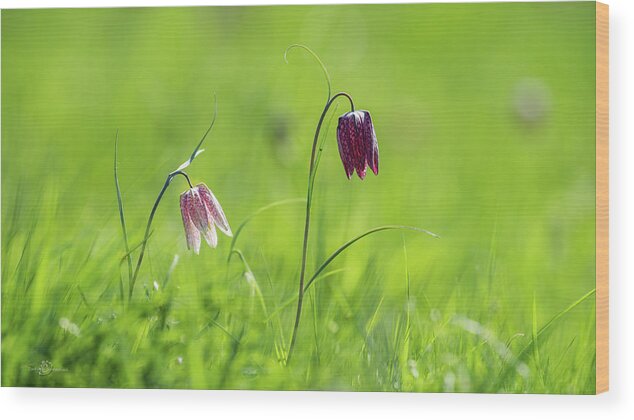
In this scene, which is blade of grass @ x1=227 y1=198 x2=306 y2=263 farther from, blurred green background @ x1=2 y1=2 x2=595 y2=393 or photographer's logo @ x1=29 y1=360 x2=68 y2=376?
photographer's logo @ x1=29 y1=360 x2=68 y2=376

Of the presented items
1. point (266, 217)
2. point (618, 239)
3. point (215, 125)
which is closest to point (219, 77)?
point (215, 125)

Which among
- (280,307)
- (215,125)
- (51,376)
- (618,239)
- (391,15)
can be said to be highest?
(391,15)

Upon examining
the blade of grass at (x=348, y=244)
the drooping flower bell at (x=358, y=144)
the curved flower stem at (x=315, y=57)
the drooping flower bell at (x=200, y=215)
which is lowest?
the blade of grass at (x=348, y=244)

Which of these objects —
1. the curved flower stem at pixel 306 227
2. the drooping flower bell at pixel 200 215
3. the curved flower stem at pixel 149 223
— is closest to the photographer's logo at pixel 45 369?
the curved flower stem at pixel 149 223

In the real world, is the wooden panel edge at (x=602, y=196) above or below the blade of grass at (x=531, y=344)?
above

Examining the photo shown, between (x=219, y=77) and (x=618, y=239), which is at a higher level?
(x=219, y=77)

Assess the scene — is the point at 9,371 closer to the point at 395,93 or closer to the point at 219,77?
the point at 219,77

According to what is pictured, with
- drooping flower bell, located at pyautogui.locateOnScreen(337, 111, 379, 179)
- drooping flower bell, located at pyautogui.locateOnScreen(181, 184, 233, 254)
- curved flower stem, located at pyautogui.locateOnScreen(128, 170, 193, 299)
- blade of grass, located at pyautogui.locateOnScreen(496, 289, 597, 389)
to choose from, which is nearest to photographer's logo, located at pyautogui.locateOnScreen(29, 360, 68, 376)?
curved flower stem, located at pyautogui.locateOnScreen(128, 170, 193, 299)

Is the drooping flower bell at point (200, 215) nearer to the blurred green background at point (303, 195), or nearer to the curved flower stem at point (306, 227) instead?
the blurred green background at point (303, 195)
